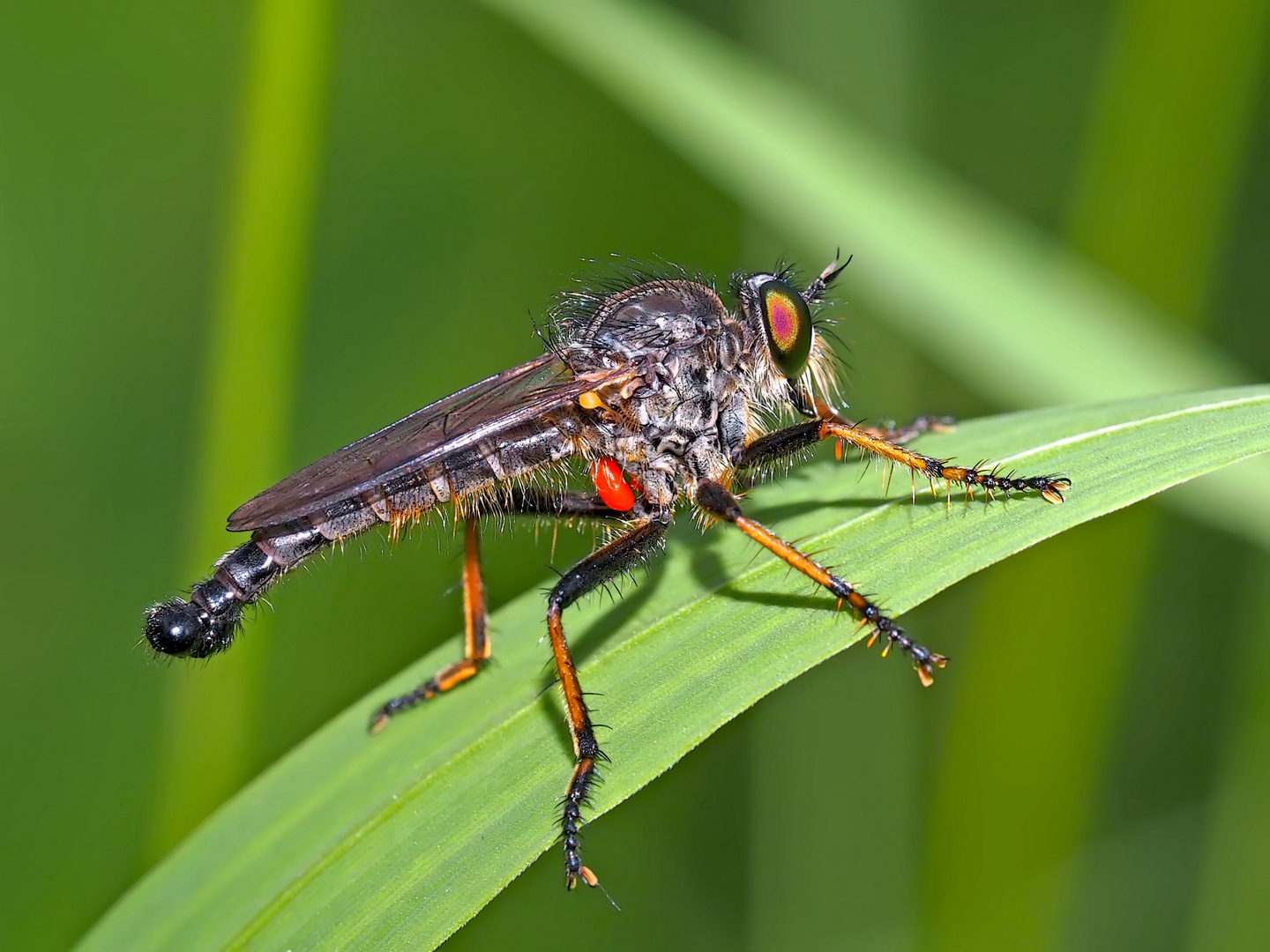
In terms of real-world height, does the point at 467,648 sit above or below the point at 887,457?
below

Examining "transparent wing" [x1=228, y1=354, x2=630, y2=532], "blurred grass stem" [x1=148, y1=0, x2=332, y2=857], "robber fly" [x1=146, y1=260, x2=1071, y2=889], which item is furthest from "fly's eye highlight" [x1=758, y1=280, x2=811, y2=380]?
"blurred grass stem" [x1=148, y1=0, x2=332, y2=857]

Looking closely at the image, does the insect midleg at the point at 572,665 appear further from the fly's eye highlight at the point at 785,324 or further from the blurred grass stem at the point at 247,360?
the blurred grass stem at the point at 247,360

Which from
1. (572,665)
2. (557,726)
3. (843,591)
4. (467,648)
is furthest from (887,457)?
(467,648)

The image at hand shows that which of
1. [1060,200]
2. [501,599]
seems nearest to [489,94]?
[501,599]

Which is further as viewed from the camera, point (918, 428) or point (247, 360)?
point (918, 428)

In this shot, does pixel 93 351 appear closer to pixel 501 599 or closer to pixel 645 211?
pixel 501 599

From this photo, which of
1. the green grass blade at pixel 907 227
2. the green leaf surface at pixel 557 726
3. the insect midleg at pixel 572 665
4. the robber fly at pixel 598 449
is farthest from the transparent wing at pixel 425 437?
the green grass blade at pixel 907 227

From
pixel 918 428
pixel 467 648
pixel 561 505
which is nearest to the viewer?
pixel 467 648

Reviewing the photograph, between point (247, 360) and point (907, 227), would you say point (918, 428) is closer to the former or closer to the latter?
point (907, 227)
